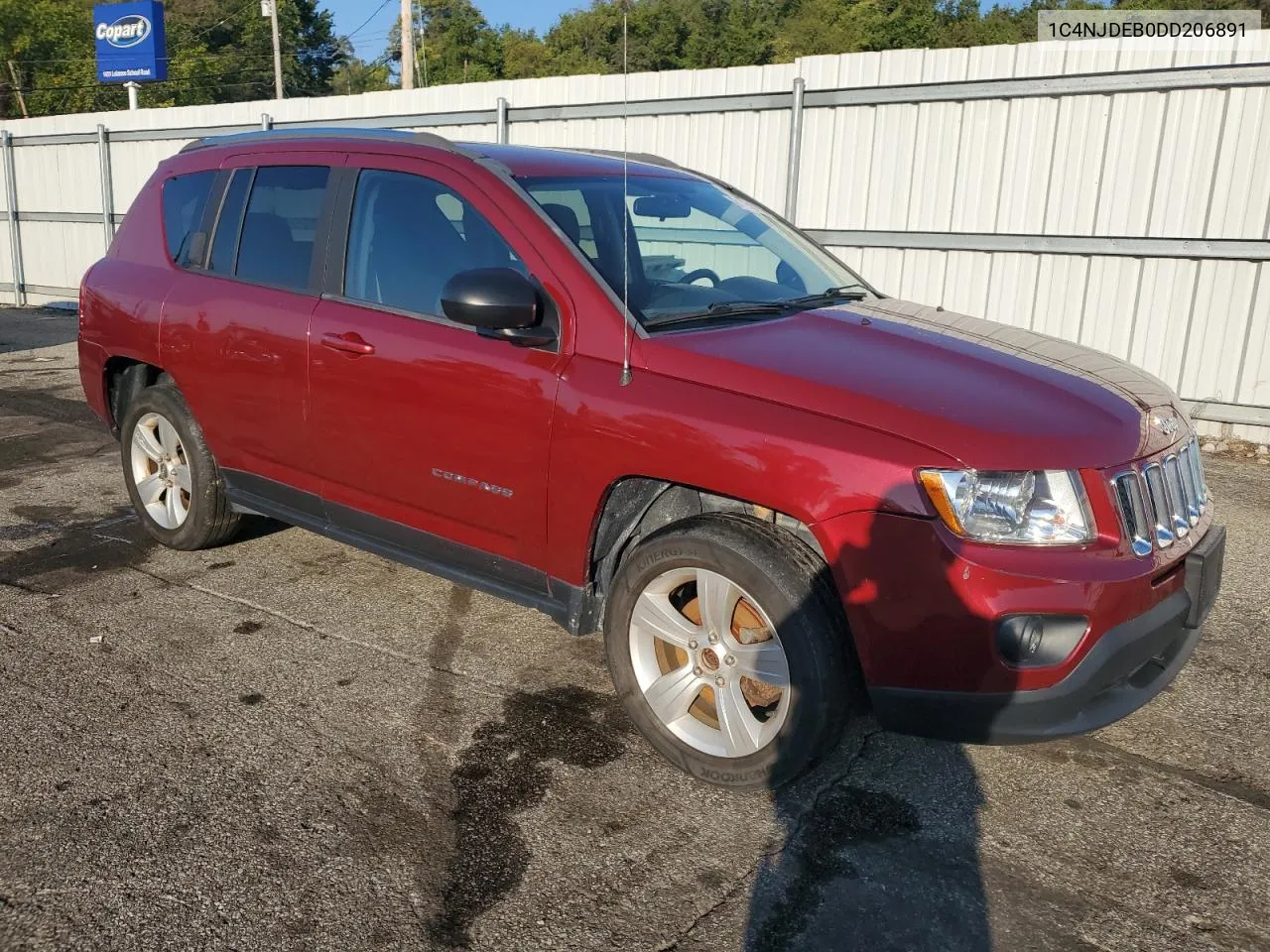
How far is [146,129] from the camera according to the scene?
15172mm

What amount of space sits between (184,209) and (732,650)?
3399 mm

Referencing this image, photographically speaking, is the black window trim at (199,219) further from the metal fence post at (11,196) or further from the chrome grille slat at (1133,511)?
the metal fence post at (11,196)

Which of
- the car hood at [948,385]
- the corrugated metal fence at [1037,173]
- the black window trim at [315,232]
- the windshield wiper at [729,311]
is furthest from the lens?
the corrugated metal fence at [1037,173]

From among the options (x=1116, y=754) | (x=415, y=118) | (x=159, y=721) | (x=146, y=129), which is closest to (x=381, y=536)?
(x=159, y=721)

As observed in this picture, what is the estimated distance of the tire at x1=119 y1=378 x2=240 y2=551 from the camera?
4750 millimetres

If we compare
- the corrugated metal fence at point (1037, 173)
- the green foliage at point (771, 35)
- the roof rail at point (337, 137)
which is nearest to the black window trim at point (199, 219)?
the roof rail at point (337, 137)

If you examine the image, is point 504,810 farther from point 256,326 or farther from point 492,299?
point 256,326

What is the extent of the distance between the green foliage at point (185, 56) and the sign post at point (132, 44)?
19846 millimetres

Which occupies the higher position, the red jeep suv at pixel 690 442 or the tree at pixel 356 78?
the tree at pixel 356 78

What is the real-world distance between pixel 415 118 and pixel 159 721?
394 inches

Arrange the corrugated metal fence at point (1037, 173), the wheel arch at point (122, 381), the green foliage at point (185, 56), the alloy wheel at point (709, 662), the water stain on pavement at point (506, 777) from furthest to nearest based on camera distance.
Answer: the green foliage at point (185, 56) → the corrugated metal fence at point (1037, 173) → the wheel arch at point (122, 381) → the alloy wheel at point (709, 662) → the water stain on pavement at point (506, 777)

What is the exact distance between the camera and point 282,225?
170 inches

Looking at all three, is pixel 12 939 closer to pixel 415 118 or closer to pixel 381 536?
pixel 381 536

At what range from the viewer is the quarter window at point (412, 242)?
3637mm
